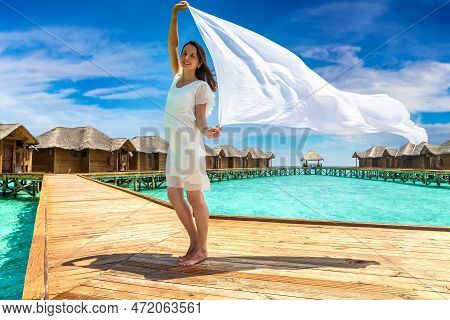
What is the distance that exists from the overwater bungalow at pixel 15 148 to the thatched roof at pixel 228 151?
25366 millimetres

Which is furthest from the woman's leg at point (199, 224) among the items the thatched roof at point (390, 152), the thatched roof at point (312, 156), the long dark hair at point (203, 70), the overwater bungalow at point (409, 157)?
the thatched roof at point (312, 156)

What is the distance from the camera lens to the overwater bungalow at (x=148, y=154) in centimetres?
3491

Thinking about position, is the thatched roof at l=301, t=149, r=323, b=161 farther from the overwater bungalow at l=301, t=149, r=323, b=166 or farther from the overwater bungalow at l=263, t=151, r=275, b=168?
the overwater bungalow at l=263, t=151, r=275, b=168

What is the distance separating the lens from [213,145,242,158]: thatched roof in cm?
4638

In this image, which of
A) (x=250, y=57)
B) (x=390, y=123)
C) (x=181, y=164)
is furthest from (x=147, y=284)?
(x=390, y=123)

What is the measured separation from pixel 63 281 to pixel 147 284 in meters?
0.57

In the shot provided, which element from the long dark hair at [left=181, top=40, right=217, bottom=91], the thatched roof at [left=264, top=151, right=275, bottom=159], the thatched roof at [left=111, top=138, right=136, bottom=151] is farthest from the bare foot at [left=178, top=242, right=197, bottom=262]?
the thatched roof at [left=264, top=151, right=275, bottom=159]

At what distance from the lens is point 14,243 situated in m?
9.15

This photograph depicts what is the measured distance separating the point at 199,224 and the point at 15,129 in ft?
81.1

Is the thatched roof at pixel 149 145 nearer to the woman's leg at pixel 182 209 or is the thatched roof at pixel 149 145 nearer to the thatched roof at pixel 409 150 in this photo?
the thatched roof at pixel 409 150

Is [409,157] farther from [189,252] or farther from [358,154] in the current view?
[189,252]

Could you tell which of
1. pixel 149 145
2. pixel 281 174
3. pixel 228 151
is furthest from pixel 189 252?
pixel 281 174
